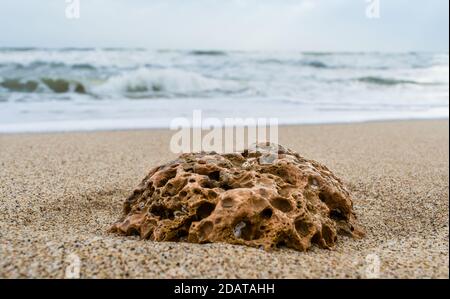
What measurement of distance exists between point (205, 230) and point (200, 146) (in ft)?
12.6

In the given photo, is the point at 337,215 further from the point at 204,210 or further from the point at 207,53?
the point at 207,53

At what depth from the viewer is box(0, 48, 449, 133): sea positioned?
8.65m

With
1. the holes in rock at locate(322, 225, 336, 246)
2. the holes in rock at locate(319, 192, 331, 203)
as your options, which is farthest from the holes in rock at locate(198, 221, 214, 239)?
the holes in rock at locate(319, 192, 331, 203)

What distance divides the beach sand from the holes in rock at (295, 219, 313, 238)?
9 centimetres

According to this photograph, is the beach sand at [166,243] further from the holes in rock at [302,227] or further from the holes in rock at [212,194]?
the holes in rock at [212,194]

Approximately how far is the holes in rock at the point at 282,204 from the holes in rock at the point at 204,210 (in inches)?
13.1

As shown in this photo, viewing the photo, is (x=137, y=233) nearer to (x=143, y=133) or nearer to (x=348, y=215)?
(x=348, y=215)

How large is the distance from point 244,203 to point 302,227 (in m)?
0.36

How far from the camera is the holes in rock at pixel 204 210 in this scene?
256cm

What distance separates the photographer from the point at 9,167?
4.48 meters

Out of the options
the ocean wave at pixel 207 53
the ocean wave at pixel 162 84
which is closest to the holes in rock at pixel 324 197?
the ocean wave at pixel 162 84

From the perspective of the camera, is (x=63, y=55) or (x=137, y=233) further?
(x=63, y=55)

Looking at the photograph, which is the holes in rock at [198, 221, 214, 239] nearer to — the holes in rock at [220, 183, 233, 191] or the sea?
the holes in rock at [220, 183, 233, 191]
